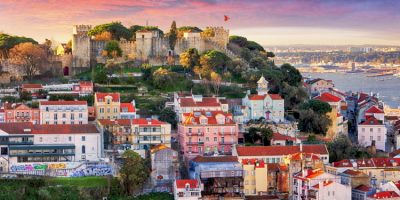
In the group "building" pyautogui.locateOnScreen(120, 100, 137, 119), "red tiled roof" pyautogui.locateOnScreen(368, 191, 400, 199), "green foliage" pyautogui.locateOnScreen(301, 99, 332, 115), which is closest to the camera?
"red tiled roof" pyautogui.locateOnScreen(368, 191, 400, 199)

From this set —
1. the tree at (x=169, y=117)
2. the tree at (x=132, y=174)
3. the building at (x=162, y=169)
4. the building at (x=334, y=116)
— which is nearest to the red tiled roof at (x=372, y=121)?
the building at (x=334, y=116)

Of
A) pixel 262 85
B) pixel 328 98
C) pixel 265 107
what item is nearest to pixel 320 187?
pixel 265 107

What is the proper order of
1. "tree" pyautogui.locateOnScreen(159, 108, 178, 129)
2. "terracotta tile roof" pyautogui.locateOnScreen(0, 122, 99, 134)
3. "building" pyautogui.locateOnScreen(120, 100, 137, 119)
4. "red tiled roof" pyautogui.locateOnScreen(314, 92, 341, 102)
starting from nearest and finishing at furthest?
"terracotta tile roof" pyautogui.locateOnScreen(0, 122, 99, 134)
"building" pyautogui.locateOnScreen(120, 100, 137, 119)
"tree" pyautogui.locateOnScreen(159, 108, 178, 129)
"red tiled roof" pyautogui.locateOnScreen(314, 92, 341, 102)

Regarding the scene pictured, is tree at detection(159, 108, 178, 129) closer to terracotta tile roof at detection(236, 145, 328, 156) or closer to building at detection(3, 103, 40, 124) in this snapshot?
terracotta tile roof at detection(236, 145, 328, 156)

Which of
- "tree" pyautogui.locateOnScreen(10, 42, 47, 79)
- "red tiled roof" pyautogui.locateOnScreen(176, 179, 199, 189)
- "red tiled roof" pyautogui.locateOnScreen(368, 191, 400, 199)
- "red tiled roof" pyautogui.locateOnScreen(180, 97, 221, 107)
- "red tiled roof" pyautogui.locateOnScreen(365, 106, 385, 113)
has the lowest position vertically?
"red tiled roof" pyautogui.locateOnScreen(368, 191, 400, 199)

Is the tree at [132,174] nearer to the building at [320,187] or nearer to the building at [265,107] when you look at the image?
the building at [320,187]

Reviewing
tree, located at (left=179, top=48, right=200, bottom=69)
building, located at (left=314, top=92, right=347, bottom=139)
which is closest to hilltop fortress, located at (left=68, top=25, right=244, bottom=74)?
tree, located at (left=179, top=48, right=200, bottom=69)

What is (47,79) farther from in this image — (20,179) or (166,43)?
(20,179)
